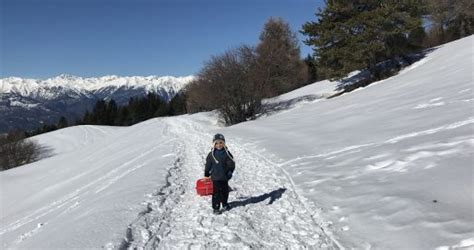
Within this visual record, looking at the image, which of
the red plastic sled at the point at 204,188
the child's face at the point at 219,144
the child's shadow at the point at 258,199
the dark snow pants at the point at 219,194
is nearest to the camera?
the dark snow pants at the point at 219,194

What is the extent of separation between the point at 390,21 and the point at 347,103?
8123 mm

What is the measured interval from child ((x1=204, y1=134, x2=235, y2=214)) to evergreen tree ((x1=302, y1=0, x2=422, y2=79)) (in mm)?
24235

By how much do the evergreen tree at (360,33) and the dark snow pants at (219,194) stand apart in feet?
80.2

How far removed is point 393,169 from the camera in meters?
9.91

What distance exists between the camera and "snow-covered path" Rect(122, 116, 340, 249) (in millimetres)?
7066

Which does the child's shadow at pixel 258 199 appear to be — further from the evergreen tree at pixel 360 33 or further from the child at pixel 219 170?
the evergreen tree at pixel 360 33

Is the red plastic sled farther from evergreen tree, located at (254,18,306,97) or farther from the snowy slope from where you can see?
evergreen tree, located at (254,18,306,97)

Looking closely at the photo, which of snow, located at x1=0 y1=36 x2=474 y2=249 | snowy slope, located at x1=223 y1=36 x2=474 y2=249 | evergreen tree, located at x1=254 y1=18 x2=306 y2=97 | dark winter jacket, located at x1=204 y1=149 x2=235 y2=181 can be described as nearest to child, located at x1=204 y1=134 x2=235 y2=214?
dark winter jacket, located at x1=204 y1=149 x2=235 y2=181

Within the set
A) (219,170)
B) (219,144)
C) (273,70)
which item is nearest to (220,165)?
(219,170)

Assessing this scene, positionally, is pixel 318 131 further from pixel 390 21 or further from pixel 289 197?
pixel 390 21

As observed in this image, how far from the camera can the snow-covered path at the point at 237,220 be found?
7066 millimetres

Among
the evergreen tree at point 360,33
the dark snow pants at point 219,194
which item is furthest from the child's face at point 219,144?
the evergreen tree at point 360,33

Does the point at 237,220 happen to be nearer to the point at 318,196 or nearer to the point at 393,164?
the point at 318,196

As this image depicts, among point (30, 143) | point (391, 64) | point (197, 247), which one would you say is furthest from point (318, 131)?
point (30, 143)
